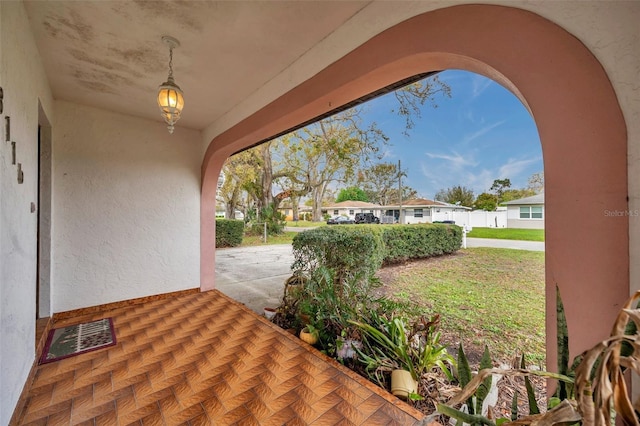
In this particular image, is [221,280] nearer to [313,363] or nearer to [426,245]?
[313,363]

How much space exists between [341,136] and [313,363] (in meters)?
5.09

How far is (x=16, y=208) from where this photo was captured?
1.72m

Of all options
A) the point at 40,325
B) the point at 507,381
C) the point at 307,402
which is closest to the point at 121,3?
the point at 307,402

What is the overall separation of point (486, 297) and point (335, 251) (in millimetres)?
3005

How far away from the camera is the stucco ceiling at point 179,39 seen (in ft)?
6.05

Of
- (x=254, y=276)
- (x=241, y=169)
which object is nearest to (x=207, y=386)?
(x=254, y=276)

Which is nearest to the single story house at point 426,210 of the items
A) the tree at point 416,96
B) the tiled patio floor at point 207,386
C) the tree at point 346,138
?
the tree at point 346,138

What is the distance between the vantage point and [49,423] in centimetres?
166

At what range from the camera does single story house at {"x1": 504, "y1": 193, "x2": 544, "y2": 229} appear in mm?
10262

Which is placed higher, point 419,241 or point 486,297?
Answer: point 419,241

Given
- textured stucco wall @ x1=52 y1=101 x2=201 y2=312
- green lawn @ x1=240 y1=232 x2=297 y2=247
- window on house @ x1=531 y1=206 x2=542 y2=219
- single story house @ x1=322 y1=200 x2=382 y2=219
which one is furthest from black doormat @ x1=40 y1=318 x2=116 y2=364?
single story house @ x1=322 y1=200 x2=382 y2=219

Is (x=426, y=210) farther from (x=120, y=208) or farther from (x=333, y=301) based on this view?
(x=120, y=208)

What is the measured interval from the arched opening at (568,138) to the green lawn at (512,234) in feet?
34.1

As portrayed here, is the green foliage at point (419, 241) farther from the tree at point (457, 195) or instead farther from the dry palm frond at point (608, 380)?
the tree at point (457, 195)
